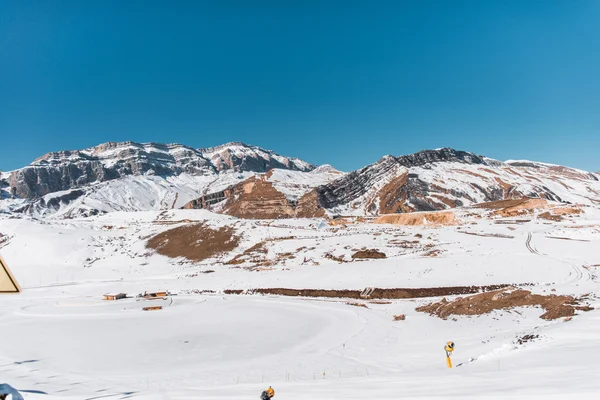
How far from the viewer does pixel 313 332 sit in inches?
888

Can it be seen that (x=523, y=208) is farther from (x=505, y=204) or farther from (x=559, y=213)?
(x=505, y=204)

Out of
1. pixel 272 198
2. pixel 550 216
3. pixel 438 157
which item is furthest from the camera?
pixel 438 157

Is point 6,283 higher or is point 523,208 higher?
point 523,208

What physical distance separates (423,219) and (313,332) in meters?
72.7

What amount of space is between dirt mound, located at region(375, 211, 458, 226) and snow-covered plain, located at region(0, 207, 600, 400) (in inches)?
1039

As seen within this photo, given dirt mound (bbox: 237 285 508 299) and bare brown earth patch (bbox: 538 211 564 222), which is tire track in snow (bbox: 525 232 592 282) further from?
bare brown earth patch (bbox: 538 211 564 222)

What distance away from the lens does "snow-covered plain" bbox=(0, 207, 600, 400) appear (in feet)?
34.6

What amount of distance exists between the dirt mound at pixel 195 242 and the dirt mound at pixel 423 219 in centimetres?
4087

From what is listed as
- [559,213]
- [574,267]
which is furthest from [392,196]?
[574,267]

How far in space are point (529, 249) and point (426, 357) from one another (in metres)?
38.5

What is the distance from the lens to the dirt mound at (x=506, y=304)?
62.4 feet

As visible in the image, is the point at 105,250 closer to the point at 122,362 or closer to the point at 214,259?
the point at 214,259

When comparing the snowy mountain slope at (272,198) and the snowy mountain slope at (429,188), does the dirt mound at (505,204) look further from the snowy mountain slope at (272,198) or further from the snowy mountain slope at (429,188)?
the snowy mountain slope at (272,198)

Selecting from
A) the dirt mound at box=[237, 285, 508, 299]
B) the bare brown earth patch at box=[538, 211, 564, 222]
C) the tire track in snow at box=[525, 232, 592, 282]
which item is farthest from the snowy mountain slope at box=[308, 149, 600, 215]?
the dirt mound at box=[237, 285, 508, 299]
